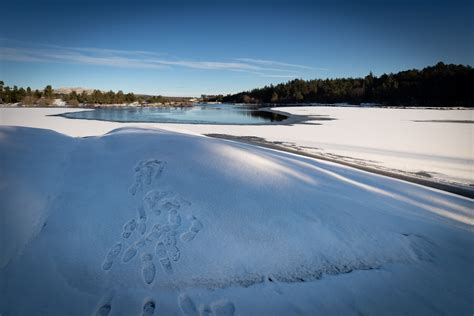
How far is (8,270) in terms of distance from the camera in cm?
320

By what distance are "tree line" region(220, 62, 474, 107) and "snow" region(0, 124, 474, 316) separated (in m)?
61.1

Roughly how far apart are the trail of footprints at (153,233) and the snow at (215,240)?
0.02 m

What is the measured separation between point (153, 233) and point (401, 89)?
3066 inches

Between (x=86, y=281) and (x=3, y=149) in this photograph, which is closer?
(x=86, y=281)

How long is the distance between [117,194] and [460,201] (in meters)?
6.60

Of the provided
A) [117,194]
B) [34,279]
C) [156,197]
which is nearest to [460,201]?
[156,197]

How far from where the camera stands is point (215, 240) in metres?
3.66

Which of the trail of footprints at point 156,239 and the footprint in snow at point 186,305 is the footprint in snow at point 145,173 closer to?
the trail of footprints at point 156,239

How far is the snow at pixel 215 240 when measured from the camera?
116 inches

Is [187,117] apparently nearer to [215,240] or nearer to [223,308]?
[215,240]

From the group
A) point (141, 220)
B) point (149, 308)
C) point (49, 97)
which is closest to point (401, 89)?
point (141, 220)

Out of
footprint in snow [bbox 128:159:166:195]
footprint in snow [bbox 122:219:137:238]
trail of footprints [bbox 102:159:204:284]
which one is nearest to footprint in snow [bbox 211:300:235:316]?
trail of footprints [bbox 102:159:204:284]

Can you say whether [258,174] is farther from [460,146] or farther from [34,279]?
[460,146]

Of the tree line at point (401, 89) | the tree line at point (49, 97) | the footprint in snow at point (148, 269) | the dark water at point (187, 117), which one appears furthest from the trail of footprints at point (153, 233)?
the tree line at point (49, 97)
